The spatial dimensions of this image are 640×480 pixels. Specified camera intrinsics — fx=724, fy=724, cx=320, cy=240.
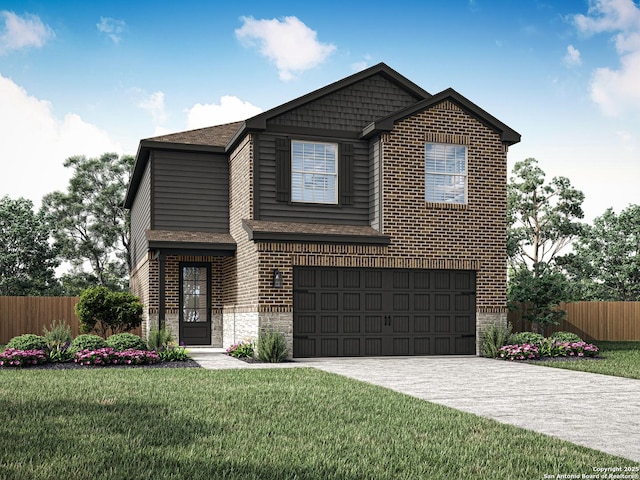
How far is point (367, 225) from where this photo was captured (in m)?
19.6

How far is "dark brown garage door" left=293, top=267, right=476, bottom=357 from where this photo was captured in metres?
18.2

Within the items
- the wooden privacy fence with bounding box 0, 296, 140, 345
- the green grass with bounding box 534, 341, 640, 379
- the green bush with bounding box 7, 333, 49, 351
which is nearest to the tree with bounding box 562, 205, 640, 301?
the green grass with bounding box 534, 341, 640, 379

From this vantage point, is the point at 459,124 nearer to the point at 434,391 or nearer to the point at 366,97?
the point at 366,97

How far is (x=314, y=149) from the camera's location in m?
19.4

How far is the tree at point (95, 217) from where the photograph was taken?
133 ft

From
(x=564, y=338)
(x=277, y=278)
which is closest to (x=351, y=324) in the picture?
(x=277, y=278)

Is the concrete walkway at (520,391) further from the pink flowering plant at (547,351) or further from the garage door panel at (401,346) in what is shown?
the pink flowering plant at (547,351)

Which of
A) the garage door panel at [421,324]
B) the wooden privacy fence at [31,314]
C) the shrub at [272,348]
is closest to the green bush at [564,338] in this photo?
the garage door panel at [421,324]

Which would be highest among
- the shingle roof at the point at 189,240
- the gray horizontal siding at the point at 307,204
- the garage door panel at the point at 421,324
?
the gray horizontal siding at the point at 307,204

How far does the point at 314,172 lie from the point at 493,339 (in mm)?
6444

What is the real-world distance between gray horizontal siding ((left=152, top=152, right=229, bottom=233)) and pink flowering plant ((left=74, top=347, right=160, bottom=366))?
639cm

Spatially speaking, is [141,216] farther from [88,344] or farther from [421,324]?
[421,324]

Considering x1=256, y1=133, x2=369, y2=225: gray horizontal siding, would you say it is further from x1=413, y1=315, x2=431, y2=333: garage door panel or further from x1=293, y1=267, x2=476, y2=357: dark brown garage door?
x1=413, y1=315, x2=431, y2=333: garage door panel

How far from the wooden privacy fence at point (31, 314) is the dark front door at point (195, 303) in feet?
11.8
